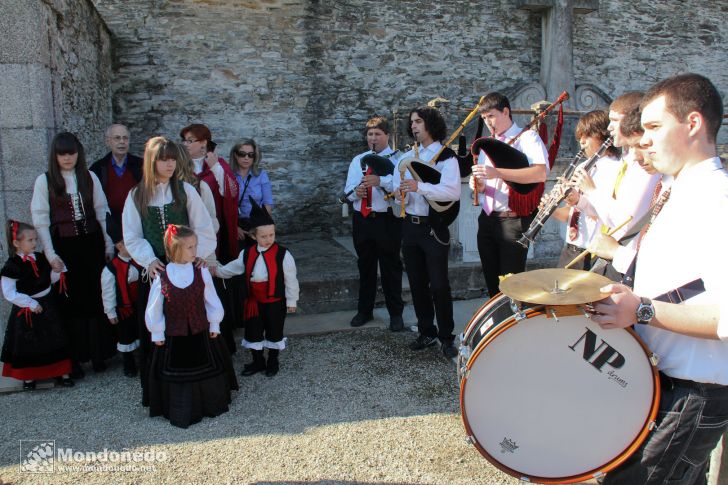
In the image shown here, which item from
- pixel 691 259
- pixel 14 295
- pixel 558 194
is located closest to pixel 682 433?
pixel 691 259

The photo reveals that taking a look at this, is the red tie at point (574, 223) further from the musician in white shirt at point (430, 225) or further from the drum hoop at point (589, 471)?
the drum hoop at point (589, 471)

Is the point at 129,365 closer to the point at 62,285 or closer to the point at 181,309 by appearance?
the point at 62,285

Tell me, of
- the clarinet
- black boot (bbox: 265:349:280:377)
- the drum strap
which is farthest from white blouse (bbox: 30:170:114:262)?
the drum strap

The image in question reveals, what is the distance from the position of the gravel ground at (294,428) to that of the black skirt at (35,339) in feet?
0.83

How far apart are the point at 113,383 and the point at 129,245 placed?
115cm

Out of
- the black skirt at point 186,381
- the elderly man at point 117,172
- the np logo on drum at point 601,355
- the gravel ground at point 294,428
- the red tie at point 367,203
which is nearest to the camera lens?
the np logo on drum at point 601,355

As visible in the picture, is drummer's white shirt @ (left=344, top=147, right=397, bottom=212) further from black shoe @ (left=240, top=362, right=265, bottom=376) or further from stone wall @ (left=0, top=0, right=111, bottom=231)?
stone wall @ (left=0, top=0, right=111, bottom=231)

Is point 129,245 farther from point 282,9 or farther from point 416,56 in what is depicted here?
point 416,56

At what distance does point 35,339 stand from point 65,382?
40cm

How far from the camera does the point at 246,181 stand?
18.1 ft

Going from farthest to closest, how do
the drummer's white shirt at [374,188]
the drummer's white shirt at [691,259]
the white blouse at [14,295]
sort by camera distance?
1. the drummer's white shirt at [374,188]
2. the white blouse at [14,295]
3. the drummer's white shirt at [691,259]

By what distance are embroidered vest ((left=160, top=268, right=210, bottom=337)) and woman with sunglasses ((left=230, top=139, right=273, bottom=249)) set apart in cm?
170

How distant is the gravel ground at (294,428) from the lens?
3.09 m

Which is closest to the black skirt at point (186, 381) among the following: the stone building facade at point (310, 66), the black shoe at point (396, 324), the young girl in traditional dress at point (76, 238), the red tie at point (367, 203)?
the young girl in traditional dress at point (76, 238)
